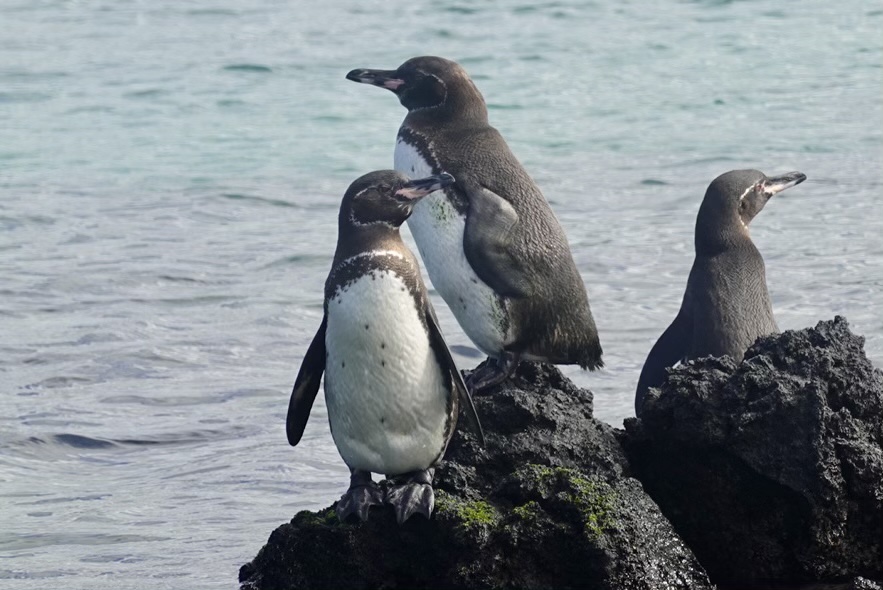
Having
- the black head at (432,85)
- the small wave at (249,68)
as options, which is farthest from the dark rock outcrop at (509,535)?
the small wave at (249,68)

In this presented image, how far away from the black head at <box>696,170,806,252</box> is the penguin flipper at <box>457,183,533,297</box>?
948 mm

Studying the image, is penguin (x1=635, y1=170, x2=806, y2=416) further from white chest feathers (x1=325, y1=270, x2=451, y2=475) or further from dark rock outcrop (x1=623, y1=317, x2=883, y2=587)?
white chest feathers (x1=325, y1=270, x2=451, y2=475)

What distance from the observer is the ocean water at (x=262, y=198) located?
20.5 ft

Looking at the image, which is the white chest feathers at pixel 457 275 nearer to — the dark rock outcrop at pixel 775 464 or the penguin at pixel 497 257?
the penguin at pixel 497 257

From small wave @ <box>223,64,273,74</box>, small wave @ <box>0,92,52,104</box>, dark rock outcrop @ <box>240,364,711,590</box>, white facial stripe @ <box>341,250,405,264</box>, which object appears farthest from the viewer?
small wave @ <box>223,64,273,74</box>

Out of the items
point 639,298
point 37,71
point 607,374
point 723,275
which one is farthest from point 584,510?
point 37,71

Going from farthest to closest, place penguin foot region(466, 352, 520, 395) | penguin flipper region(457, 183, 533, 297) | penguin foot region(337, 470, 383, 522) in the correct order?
penguin flipper region(457, 183, 533, 297)
penguin foot region(466, 352, 520, 395)
penguin foot region(337, 470, 383, 522)

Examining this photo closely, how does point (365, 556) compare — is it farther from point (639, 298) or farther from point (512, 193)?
point (639, 298)

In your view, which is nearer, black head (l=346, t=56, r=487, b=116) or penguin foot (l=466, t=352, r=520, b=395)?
penguin foot (l=466, t=352, r=520, b=395)

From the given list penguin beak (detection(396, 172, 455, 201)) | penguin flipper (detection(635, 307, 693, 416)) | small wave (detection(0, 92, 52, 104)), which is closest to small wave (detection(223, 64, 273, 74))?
small wave (detection(0, 92, 52, 104))

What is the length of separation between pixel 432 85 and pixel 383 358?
1.46 meters

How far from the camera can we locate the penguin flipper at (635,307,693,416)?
5.81 m

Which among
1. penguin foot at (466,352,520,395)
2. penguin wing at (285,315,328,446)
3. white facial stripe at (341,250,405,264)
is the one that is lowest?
penguin foot at (466,352,520,395)

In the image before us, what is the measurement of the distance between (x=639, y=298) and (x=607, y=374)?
1.70 metres
